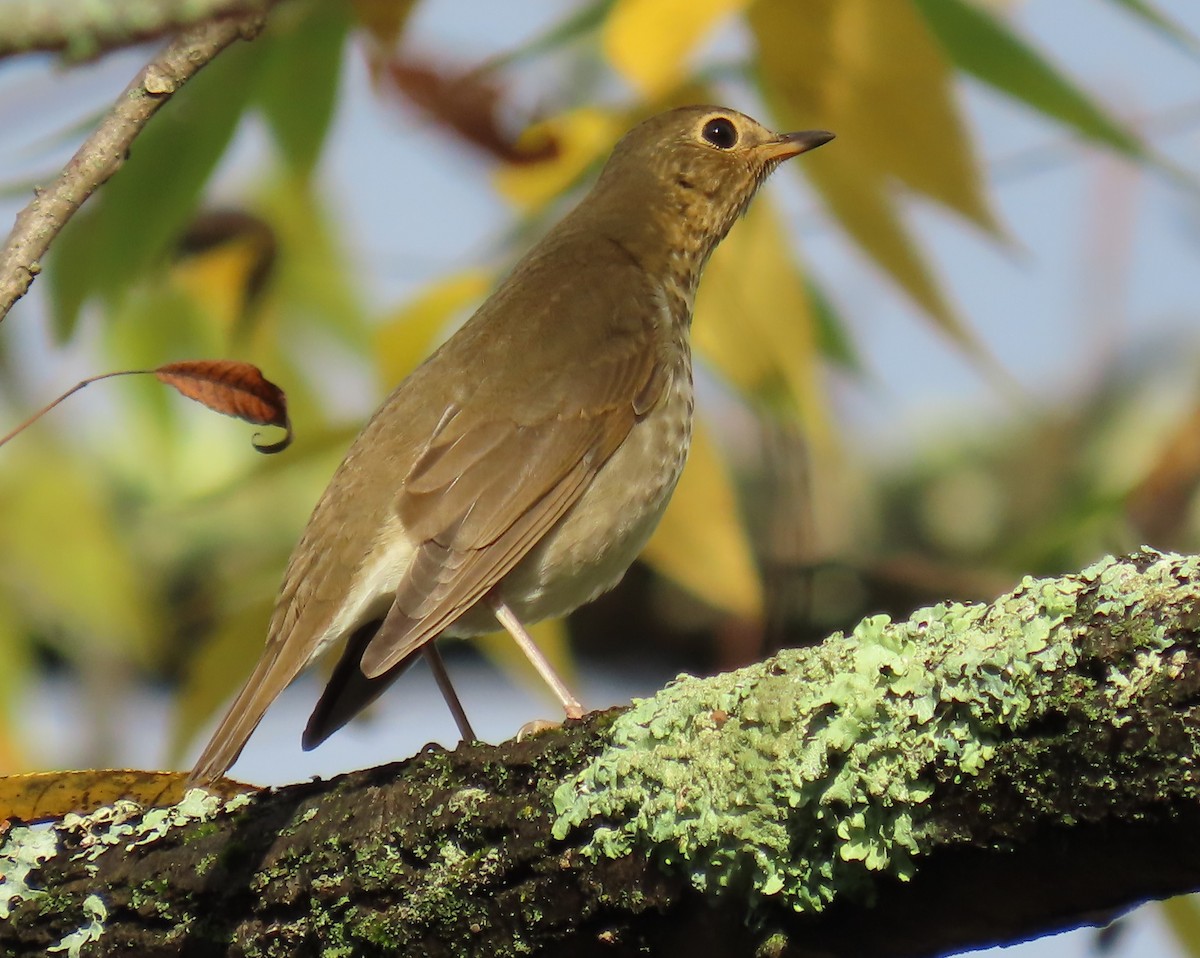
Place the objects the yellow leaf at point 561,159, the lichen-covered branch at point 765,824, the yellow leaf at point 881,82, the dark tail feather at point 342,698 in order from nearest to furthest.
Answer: the lichen-covered branch at point 765,824 < the yellow leaf at point 881,82 < the yellow leaf at point 561,159 < the dark tail feather at point 342,698

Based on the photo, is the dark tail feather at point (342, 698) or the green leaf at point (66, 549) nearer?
the dark tail feather at point (342, 698)

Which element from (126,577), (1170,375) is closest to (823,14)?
(126,577)

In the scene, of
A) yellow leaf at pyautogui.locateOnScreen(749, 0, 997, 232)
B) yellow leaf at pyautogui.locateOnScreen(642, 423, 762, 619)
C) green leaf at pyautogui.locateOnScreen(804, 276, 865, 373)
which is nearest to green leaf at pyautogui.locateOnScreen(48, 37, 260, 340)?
yellow leaf at pyautogui.locateOnScreen(749, 0, 997, 232)

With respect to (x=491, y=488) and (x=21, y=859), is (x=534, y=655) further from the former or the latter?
(x=21, y=859)

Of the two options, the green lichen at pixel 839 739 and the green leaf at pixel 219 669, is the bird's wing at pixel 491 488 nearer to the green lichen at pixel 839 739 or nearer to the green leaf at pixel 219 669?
the green leaf at pixel 219 669

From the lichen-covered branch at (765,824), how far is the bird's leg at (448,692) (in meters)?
1.49

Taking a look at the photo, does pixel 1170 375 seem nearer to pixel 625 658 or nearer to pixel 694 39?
pixel 625 658

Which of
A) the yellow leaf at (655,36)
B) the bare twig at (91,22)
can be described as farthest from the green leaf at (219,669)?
the bare twig at (91,22)

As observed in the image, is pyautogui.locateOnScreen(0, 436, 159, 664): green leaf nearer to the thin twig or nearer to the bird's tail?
the bird's tail

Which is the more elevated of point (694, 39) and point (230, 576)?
point (230, 576)

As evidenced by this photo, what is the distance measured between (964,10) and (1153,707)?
208 centimetres

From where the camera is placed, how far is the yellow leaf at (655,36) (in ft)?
11.7

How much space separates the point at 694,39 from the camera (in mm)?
3570

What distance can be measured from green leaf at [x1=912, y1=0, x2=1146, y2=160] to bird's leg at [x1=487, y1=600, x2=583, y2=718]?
1.92m
